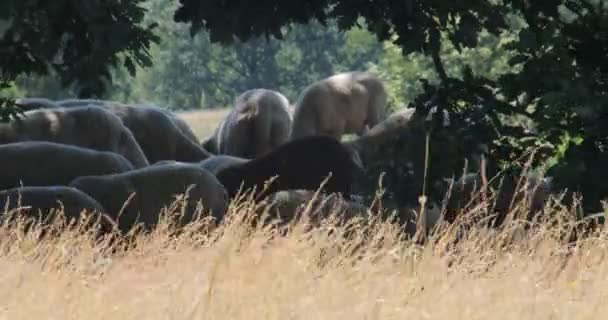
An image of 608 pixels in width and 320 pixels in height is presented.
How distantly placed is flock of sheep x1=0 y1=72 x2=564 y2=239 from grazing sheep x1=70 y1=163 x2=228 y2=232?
10 millimetres

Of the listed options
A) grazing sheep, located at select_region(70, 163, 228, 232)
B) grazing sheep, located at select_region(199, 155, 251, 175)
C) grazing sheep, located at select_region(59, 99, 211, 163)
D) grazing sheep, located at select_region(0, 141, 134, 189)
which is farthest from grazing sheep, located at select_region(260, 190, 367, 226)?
grazing sheep, located at select_region(59, 99, 211, 163)

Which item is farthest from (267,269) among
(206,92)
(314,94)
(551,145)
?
(206,92)

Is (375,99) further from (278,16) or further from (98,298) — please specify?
(98,298)

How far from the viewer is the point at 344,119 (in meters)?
30.7

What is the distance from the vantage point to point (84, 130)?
65.6 ft

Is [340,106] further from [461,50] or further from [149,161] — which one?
[461,50]

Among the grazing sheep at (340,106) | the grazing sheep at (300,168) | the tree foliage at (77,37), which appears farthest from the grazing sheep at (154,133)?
the tree foliage at (77,37)

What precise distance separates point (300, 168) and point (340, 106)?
1294 centimetres

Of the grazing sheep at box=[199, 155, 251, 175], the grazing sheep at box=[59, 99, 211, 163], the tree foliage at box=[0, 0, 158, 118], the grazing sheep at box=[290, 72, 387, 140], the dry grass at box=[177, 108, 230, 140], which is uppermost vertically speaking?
the tree foliage at box=[0, 0, 158, 118]

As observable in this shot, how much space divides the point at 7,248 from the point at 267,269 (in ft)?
7.44

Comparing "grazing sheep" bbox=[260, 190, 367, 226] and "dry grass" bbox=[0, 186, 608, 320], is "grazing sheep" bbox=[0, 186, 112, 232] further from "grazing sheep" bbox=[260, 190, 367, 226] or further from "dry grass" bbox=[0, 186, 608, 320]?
"dry grass" bbox=[0, 186, 608, 320]

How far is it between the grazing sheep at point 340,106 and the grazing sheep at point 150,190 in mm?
14189

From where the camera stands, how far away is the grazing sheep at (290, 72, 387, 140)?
29.5 metres

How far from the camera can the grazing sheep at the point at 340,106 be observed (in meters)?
29.5
